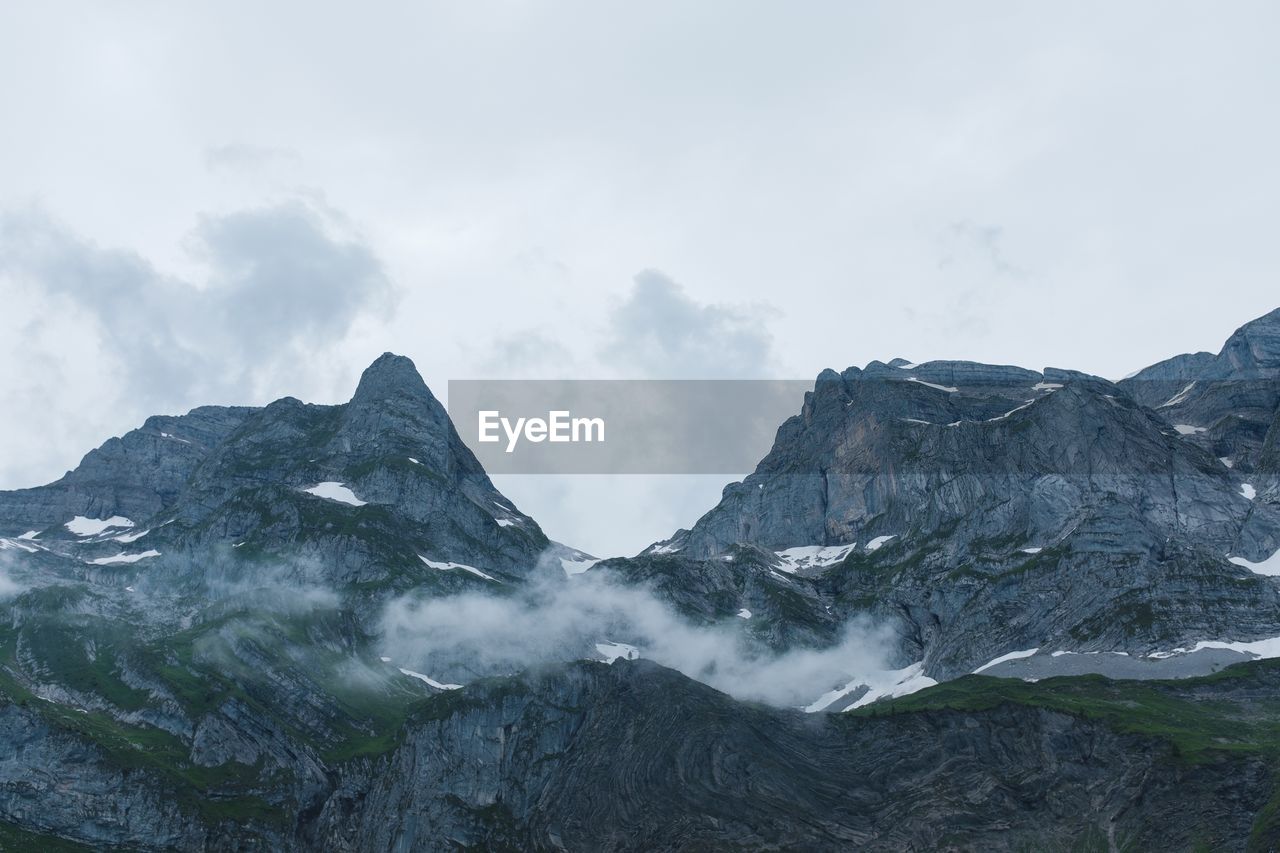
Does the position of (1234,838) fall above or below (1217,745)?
below

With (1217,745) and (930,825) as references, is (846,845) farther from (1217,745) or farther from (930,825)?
(1217,745)

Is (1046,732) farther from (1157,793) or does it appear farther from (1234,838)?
(1234,838)

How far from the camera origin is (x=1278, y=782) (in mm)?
171250

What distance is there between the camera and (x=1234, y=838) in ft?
542

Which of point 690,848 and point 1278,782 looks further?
point 690,848

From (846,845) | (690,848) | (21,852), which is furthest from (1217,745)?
(21,852)

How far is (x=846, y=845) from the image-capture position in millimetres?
192625

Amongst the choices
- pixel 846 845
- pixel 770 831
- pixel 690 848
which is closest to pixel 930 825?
pixel 846 845

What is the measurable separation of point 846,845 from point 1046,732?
3793cm

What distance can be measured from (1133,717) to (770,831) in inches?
2427

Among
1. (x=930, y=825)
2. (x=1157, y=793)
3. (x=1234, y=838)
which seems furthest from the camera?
(x=930, y=825)

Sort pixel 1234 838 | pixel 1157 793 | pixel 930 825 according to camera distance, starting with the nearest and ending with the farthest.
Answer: pixel 1234 838 → pixel 1157 793 → pixel 930 825

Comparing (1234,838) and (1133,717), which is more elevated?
(1133,717)

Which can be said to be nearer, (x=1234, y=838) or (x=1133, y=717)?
(x=1234, y=838)
